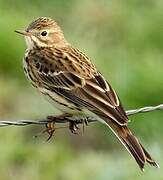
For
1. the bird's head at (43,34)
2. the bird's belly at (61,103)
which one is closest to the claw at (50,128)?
the bird's belly at (61,103)

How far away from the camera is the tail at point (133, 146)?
36.9 ft

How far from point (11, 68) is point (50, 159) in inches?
119

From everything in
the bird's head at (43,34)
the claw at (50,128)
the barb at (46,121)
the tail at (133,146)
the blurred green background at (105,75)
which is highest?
the bird's head at (43,34)

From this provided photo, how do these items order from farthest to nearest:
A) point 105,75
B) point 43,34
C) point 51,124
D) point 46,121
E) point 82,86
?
point 105,75
point 43,34
point 82,86
point 51,124
point 46,121

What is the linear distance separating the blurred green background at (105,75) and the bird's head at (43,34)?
1.50 meters

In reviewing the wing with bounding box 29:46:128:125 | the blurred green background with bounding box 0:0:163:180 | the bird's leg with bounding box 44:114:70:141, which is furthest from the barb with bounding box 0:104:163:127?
the blurred green background with bounding box 0:0:163:180

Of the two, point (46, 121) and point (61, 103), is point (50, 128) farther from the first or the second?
point (61, 103)

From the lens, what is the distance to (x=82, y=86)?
38.8ft

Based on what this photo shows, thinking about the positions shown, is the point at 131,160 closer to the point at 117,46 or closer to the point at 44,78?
the point at 44,78

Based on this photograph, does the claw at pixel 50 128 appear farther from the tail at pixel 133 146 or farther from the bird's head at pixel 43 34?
the bird's head at pixel 43 34

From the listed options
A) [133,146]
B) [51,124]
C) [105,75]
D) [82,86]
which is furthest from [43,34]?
[105,75]

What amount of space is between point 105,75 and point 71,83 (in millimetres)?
4331

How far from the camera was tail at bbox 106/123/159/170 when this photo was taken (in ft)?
36.9

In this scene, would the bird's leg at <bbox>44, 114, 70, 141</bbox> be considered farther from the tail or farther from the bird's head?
the bird's head
